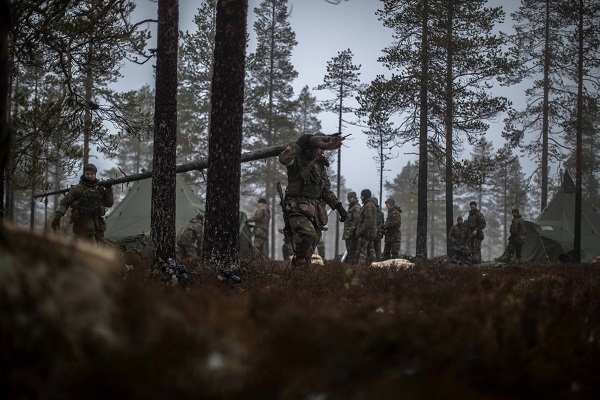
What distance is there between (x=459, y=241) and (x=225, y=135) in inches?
608

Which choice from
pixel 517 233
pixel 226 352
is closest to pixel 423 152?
pixel 517 233

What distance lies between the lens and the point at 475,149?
183 feet

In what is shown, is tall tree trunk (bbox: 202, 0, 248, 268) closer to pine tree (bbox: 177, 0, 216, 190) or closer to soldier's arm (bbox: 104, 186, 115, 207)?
soldier's arm (bbox: 104, 186, 115, 207)

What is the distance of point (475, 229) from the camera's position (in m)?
17.4

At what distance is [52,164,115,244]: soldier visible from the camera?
369 inches

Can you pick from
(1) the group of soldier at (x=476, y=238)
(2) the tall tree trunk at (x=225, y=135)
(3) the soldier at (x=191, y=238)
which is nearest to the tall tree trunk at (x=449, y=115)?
(1) the group of soldier at (x=476, y=238)

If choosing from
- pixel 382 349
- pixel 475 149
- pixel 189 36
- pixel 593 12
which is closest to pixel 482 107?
pixel 593 12

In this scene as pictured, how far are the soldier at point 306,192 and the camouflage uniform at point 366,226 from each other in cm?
733

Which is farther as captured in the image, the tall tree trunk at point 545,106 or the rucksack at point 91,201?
the tall tree trunk at point 545,106

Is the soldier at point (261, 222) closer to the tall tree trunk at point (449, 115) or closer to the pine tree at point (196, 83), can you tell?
the tall tree trunk at point (449, 115)

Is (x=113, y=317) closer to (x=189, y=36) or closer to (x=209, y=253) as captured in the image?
(x=209, y=253)

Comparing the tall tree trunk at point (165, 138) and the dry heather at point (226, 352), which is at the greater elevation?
the tall tree trunk at point (165, 138)

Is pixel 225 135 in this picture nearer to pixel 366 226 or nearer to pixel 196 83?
pixel 366 226

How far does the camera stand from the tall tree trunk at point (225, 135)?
220 inches
